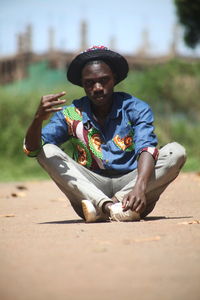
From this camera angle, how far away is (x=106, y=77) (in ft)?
16.9

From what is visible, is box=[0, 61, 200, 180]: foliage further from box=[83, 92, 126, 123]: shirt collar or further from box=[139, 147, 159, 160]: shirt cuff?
box=[139, 147, 159, 160]: shirt cuff

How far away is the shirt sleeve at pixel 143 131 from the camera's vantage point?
494 cm

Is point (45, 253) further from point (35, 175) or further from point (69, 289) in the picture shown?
point (35, 175)

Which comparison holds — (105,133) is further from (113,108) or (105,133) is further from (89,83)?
(89,83)

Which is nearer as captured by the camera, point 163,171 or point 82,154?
point 163,171

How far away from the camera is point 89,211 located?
15.6ft

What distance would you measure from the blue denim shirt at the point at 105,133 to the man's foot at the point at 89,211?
1.57ft

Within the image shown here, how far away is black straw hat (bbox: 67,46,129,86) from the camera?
5.25m

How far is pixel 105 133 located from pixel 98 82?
42cm

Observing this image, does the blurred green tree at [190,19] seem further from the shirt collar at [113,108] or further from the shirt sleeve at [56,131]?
the shirt sleeve at [56,131]

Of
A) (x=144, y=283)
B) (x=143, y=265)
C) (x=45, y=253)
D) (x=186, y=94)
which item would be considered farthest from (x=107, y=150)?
(x=186, y=94)

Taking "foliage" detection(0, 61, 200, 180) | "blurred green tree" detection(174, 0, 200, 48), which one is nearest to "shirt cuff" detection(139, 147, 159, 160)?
"foliage" detection(0, 61, 200, 180)

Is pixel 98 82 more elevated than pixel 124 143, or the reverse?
pixel 98 82

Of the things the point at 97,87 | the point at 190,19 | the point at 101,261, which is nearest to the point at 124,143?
the point at 97,87
